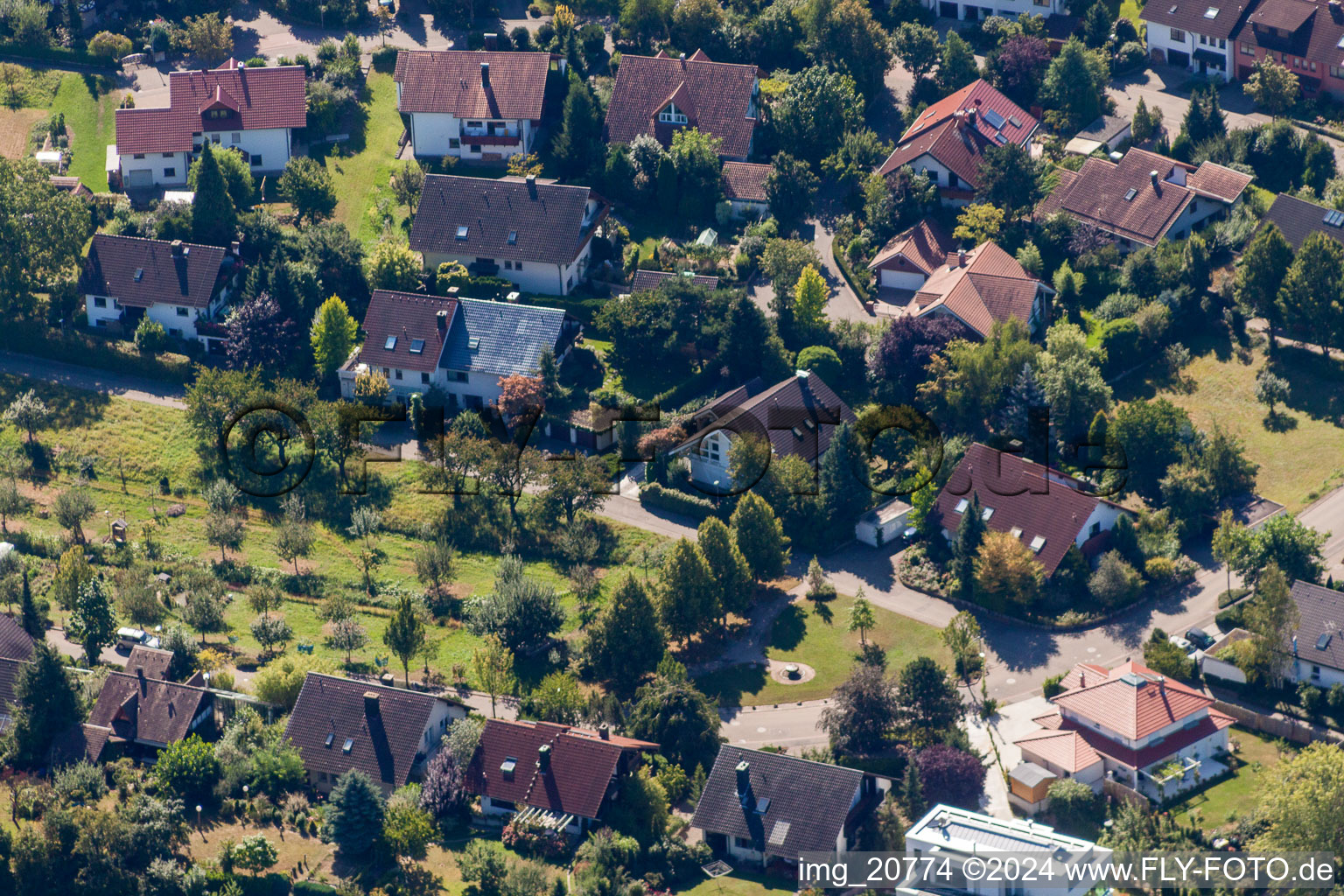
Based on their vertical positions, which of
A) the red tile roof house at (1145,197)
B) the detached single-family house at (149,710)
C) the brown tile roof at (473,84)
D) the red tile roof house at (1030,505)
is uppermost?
the brown tile roof at (473,84)

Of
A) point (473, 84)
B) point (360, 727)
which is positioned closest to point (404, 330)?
point (473, 84)

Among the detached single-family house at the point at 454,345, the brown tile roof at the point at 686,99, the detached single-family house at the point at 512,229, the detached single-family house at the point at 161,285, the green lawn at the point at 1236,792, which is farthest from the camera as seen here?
the brown tile roof at the point at 686,99

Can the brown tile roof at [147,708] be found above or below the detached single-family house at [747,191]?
below

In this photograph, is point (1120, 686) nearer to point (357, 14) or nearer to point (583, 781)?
point (583, 781)

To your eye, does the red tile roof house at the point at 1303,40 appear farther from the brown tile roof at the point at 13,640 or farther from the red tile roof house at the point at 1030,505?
the brown tile roof at the point at 13,640

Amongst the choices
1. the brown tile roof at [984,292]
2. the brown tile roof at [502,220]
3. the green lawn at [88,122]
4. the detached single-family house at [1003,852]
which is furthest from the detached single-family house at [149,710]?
the brown tile roof at [984,292]

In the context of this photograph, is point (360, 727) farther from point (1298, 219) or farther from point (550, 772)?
point (1298, 219)

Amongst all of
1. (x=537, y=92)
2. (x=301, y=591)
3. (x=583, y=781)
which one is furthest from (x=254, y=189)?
(x=583, y=781)
